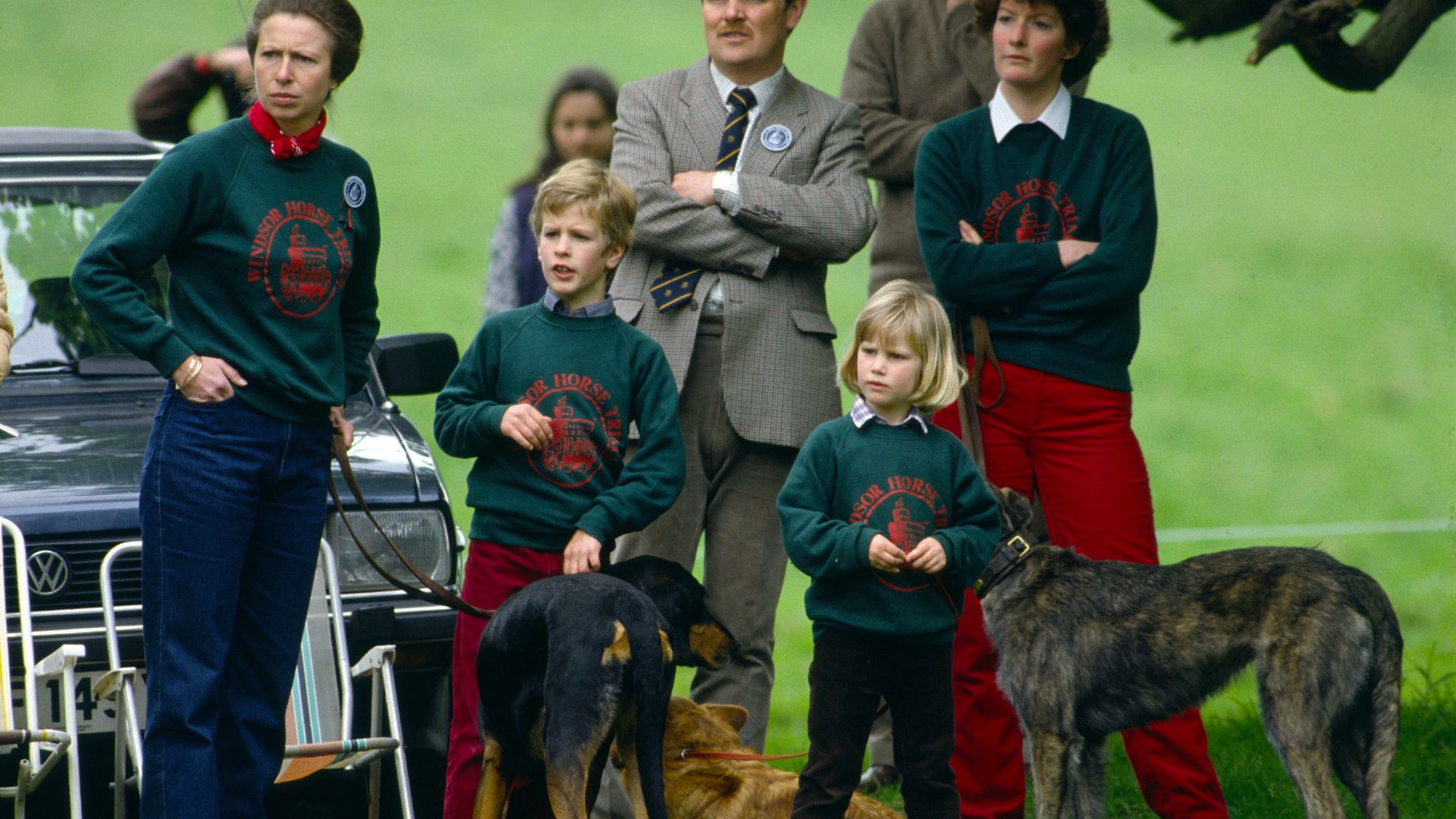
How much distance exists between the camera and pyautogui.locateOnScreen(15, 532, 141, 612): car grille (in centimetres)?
429

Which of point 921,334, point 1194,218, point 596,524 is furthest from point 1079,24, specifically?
point 1194,218

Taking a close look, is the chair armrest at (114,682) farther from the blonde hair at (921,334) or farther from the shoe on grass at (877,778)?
the shoe on grass at (877,778)

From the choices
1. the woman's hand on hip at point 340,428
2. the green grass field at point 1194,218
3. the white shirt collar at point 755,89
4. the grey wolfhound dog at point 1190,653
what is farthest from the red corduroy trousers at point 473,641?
the green grass field at point 1194,218

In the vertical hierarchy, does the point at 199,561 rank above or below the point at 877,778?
above

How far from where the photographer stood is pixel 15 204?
→ 5.27m

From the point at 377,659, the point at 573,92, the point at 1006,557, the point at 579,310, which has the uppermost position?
the point at 573,92

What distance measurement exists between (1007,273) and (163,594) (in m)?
2.26

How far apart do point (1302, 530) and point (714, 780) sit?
25.8 ft

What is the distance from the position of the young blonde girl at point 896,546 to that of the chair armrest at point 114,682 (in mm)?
1570

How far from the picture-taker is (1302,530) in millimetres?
10820

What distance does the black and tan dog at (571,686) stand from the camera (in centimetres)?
349

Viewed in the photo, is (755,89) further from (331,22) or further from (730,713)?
(730,713)

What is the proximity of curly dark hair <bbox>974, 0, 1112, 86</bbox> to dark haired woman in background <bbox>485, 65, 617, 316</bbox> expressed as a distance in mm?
2530

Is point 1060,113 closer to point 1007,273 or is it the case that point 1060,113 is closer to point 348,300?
Answer: point 1007,273
